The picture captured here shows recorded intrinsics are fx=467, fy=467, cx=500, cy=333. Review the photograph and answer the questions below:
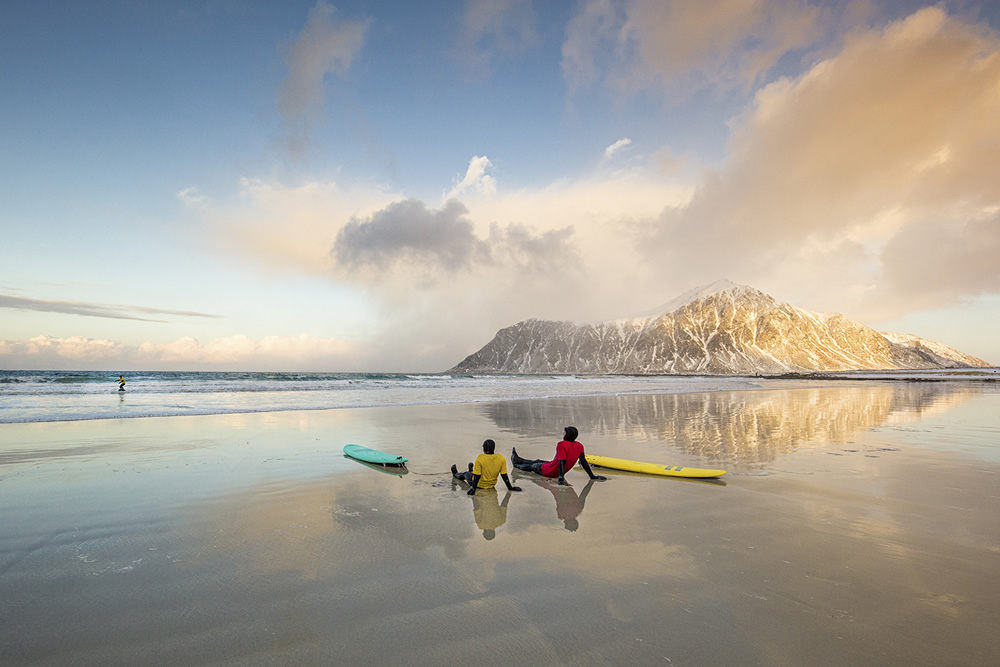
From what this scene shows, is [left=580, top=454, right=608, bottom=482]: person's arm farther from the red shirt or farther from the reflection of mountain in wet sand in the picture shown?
the reflection of mountain in wet sand

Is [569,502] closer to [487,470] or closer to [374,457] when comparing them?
[487,470]

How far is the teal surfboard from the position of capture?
12.1 meters

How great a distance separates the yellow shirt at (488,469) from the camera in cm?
957

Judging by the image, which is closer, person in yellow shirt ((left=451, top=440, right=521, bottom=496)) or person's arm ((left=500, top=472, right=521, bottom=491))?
person in yellow shirt ((left=451, top=440, right=521, bottom=496))

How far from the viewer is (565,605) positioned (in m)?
4.72

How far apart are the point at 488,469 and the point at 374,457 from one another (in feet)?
14.1

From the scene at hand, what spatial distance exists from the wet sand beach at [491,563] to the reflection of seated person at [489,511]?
6 cm

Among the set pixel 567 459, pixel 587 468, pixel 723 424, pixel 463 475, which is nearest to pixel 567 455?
pixel 567 459

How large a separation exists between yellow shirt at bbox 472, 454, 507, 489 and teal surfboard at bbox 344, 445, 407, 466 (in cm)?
328

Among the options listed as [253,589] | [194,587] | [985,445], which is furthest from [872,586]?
[985,445]

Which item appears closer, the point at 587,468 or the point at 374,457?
the point at 587,468

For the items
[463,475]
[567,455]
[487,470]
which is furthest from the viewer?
[567,455]

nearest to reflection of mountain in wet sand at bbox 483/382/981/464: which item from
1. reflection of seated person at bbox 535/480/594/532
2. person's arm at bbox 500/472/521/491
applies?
reflection of seated person at bbox 535/480/594/532

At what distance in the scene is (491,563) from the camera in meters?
5.89
